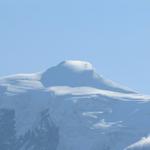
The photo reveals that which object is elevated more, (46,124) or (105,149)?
(46,124)

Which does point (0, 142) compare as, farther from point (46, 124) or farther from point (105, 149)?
point (105, 149)

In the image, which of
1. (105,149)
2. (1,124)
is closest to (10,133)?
(1,124)

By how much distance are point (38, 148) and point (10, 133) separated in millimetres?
1464

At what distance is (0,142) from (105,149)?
7694 millimetres

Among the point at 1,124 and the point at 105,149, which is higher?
the point at 1,124

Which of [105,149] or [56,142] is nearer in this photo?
[56,142]

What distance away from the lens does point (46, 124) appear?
34500 mm

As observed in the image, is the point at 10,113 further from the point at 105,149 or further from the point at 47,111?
the point at 105,149

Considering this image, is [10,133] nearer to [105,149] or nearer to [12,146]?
[12,146]

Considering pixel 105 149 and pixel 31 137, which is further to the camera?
pixel 105 149

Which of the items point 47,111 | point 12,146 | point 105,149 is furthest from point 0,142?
point 105,149

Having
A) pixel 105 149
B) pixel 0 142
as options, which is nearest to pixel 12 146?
pixel 0 142

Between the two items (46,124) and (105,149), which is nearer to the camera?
(46,124)

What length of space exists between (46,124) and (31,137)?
3.31 feet
